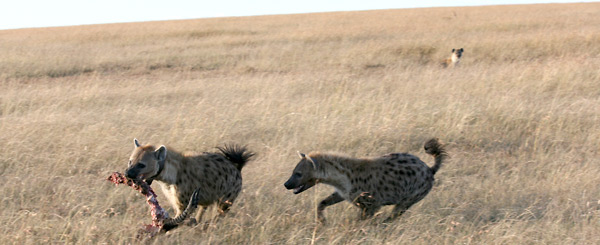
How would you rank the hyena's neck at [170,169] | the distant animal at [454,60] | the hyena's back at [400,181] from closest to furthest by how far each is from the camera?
the hyena's neck at [170,169]
the hyena's back at [400,181]
the distant animal at [454,60]

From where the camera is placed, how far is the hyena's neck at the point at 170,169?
434 cm

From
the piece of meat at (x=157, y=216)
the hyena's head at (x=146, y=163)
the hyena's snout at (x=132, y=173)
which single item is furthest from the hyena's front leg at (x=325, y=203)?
the hyena's snout at (x=132, y=173)

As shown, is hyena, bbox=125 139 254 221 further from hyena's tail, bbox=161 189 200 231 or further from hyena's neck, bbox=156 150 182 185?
hyena's tail, bbox=161 189 200 231

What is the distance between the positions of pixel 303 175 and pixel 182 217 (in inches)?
36.5

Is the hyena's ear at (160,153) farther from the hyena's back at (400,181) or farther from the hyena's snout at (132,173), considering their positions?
the hyena's back at (400,181)

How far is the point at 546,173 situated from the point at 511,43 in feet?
34.7

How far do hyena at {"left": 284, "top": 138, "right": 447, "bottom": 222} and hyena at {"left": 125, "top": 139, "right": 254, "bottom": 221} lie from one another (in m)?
0.54

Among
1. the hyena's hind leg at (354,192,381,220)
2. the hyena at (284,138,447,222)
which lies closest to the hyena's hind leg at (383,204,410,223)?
the hyena at (284,138,447,222)

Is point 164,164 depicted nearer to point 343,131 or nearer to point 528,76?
point 343,131

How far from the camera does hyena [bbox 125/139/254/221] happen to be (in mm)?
4230

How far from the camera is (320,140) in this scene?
682 centimetres

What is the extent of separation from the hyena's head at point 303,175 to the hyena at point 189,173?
1.66 ft

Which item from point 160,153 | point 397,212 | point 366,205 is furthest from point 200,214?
point 397,212

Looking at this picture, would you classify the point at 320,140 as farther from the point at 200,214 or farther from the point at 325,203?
the point at 200,214
